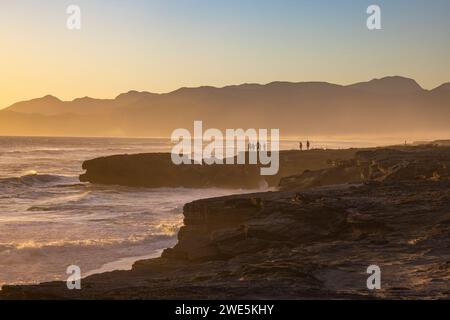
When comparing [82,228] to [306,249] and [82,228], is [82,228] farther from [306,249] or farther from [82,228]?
[306,249]

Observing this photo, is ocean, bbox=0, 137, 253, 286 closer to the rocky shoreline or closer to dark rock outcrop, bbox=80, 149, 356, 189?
dark rock outcrop, bbox=80, 149, 356, 189

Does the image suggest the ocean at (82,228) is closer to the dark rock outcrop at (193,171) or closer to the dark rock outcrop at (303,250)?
the dark rock outcrop at (193,171)

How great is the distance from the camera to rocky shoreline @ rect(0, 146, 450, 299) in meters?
9.95

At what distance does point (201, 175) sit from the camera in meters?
53.0

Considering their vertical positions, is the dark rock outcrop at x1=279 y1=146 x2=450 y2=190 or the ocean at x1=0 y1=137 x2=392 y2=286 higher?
the dark rock outcrop at x1=279 y1=146 x2=450 y2=190

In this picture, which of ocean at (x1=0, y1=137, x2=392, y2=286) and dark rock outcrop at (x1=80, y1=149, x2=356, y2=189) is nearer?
ocean at (x1=0, y1=137, x2=392, y2=286)

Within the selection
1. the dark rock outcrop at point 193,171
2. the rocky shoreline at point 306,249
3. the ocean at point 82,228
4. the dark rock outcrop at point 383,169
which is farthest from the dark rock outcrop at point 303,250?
the dark rock outcrop at point 193,171

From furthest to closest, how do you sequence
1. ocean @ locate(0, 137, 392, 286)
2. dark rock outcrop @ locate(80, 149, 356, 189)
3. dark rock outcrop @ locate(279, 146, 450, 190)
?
dark rock outcrop @ locate(80, 149, 356, 189), dark rock outcrop @ locate(279, 146, 450, 190), ocean @ locate(0, 137, 392, 286)

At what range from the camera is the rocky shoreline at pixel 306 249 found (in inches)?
392

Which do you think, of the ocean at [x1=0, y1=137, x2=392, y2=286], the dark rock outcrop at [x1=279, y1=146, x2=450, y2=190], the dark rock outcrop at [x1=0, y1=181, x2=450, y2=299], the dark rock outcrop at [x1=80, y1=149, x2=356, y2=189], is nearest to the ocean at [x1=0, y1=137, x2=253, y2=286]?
the ocean at [x1=0, y1=137, x2=392, y2=286]

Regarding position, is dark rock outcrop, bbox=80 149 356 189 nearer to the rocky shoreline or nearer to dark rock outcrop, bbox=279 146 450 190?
dark rock outcrop, bbox=279 146 450 190

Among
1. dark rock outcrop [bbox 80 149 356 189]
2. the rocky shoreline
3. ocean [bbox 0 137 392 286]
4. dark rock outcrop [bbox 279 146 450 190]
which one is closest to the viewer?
the rocky shoreline

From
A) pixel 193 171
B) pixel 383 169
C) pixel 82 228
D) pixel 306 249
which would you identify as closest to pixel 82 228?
pixel 82 228
